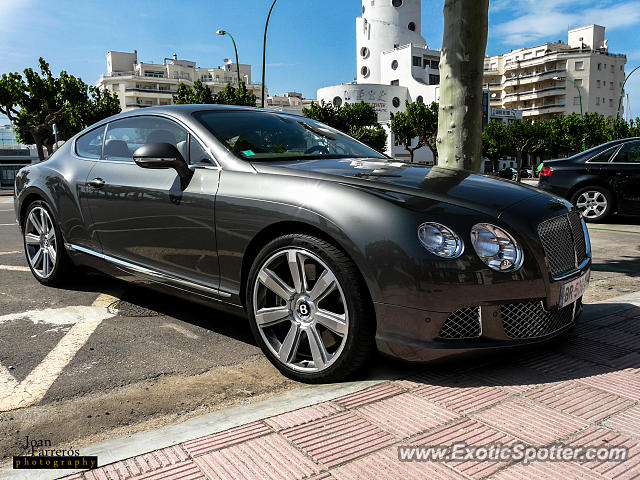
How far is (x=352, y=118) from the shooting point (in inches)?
2327

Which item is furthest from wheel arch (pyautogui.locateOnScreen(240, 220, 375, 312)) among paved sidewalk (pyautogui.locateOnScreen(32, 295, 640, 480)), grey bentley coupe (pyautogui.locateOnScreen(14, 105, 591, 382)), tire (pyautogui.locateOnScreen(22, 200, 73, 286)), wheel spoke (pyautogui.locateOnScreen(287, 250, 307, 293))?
tire (pyautogui.locateOnScreen(22, 200, 73, 286))

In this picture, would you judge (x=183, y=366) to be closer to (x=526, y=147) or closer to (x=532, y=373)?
(x=532, y=373)

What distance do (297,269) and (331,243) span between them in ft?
0.73

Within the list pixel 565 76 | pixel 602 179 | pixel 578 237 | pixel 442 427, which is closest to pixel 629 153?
pixel 602 179

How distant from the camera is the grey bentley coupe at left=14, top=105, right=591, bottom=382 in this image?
7.83 feet

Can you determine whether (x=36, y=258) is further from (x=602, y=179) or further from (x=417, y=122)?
(x=417, y=122)

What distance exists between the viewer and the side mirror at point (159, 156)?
10.3 ft

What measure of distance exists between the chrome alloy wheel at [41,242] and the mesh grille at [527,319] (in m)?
3.58

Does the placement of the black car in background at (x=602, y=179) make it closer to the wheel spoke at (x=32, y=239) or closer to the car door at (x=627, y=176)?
the car door at (x=627, y=176)

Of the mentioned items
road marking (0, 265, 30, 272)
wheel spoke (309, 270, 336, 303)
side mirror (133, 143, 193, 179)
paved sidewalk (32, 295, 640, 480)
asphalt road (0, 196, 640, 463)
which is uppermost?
side mirror (133, 143, 193, 179)

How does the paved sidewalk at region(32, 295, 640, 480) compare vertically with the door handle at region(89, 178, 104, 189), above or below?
below

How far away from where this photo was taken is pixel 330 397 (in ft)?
7.90

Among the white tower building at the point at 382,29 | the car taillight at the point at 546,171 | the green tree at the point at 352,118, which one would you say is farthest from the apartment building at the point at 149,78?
the car taillight at the point at 546,171

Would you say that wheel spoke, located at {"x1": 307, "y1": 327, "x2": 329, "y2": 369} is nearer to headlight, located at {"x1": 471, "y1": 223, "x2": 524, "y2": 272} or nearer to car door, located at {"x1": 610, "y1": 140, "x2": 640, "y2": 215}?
headlight, located at {"x1": 471, "y1": 223, "x2": 524, "y2": 272}
